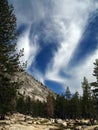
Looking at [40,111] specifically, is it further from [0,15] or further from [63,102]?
[0,15]

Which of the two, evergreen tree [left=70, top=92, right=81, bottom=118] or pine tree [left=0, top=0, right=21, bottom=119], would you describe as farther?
evergreen tree [left=70, top=92, right=81, bottom=118]

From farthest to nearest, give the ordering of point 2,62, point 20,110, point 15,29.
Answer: point 20,110
point 15,29
point 2,62

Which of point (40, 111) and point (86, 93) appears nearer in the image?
point (86, 93)

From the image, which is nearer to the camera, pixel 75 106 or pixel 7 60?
pixel 7 60

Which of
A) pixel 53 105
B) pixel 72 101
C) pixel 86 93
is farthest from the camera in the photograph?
pixel 53 105

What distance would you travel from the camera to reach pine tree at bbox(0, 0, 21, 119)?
31094mm

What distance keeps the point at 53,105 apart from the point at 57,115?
6.19 meters

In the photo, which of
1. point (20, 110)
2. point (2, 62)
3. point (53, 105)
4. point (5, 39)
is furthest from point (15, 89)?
point (20, 110)

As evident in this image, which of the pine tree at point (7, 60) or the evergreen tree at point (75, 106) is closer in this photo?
the pine tree at point (7, 60)

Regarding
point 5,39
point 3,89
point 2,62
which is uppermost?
point 5,39

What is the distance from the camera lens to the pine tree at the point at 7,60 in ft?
102

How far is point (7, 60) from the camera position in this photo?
31344 millimetres

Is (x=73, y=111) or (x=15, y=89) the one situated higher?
(x=73, y=111)

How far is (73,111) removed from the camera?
373 feet
